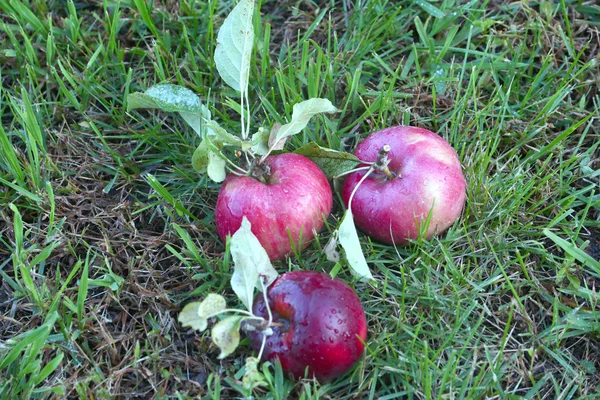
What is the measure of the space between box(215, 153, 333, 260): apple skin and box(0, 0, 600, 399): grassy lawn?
145 millimetres

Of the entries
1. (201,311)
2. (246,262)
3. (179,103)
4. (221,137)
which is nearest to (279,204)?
(246,262)

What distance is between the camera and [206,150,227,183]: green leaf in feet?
7.59

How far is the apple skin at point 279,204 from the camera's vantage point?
2252 mm

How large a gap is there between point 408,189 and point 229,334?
0.80m

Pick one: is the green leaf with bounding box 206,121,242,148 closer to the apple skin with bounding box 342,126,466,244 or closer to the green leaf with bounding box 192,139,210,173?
the green leaf with bounding box 192,139,210,173

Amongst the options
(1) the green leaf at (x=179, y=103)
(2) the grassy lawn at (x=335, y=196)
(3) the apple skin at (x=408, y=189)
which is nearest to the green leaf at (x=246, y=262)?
(2) the grassy lawn at (x=335, y=196)

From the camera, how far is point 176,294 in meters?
2.43

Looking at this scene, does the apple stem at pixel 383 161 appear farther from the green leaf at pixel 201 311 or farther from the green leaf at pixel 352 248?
the green leaf at pixel 201 311

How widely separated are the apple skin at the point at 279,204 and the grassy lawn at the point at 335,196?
145 millimetres

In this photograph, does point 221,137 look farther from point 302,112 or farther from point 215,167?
point 302,112

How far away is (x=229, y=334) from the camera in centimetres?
205

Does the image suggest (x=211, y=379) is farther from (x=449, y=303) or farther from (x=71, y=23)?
(x=71, y=23)

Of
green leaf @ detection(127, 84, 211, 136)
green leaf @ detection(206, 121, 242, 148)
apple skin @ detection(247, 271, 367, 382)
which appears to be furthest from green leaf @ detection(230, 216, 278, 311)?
green leaf @ detection(127, 84, 211, 136)

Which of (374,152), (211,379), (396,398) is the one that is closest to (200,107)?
(374,152)
